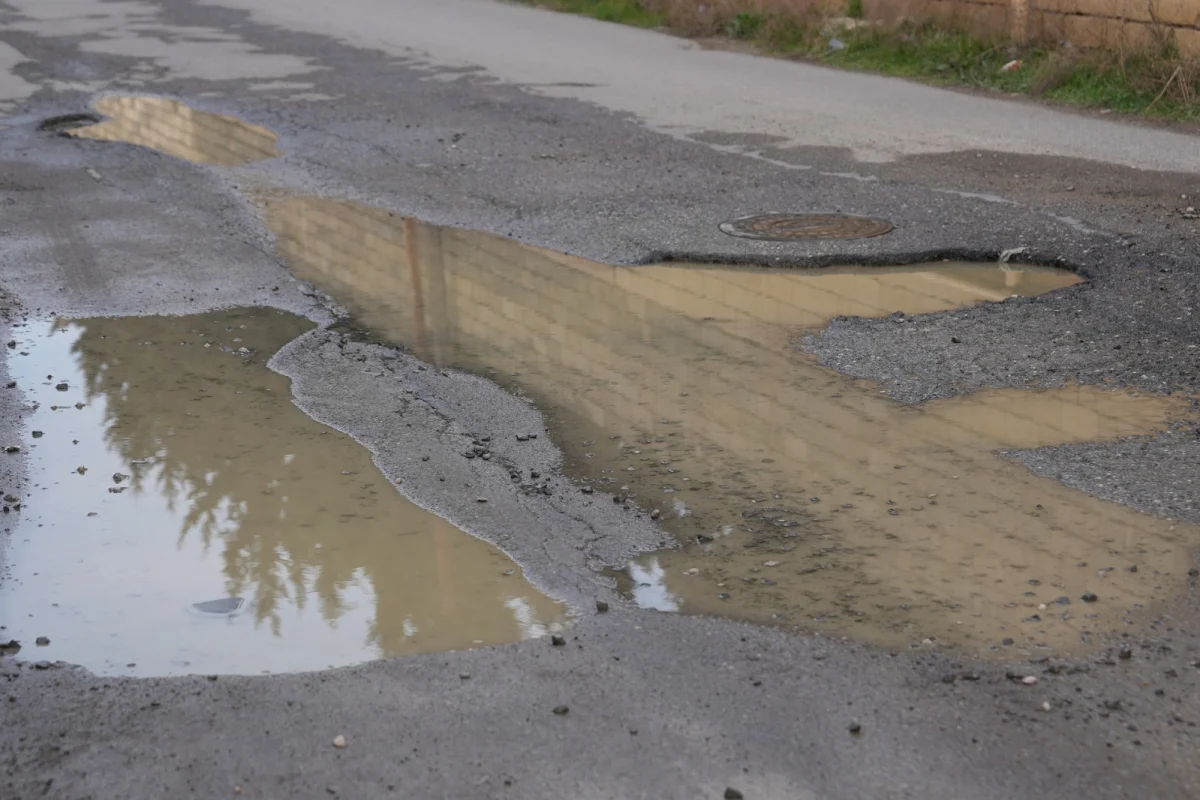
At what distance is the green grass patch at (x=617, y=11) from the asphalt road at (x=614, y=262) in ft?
5.23

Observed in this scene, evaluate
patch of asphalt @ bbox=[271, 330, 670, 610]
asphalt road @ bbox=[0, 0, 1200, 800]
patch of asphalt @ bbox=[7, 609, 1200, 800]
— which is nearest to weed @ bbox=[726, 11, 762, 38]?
asphalt road @ bbox=[0, 0, 1200, 800]

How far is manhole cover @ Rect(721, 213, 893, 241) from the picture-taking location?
794 cm

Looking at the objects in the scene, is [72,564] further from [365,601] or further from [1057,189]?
[1057,189]

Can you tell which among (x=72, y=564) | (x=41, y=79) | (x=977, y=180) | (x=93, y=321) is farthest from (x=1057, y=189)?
(x=41, y=79)

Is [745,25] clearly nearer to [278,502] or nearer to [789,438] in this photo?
[789,438]

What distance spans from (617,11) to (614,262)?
36.0 feet

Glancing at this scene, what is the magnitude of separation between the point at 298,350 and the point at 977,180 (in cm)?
483

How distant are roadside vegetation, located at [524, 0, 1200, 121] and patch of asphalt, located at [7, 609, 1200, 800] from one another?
8.57 metres

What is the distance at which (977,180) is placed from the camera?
9.07m

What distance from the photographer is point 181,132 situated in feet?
38.2

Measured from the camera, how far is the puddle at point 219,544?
3.97 meters

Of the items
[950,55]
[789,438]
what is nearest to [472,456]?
[789,438]

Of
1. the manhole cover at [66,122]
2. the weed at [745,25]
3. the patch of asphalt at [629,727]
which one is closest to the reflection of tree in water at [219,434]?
the patch of asphalt at [629,727]

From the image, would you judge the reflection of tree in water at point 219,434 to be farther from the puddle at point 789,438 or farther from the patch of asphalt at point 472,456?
the puddle at point 789,438
